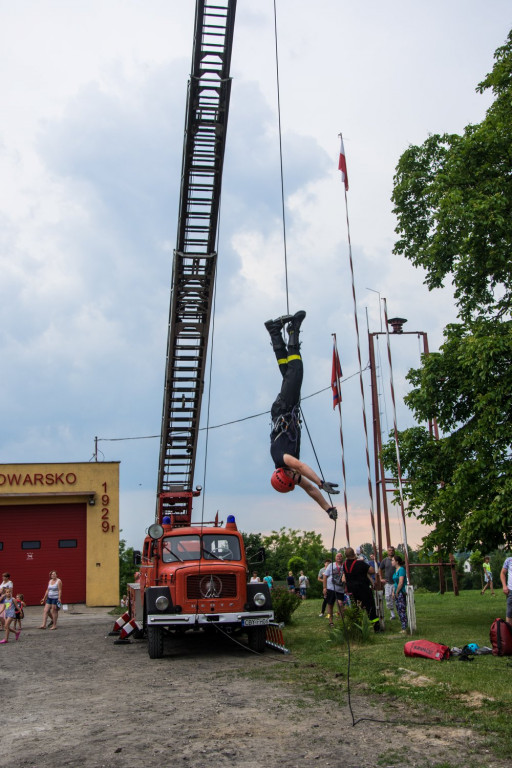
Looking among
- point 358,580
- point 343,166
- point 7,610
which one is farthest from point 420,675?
point 7,610

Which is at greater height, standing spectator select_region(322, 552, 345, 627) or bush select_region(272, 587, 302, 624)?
standing spectator select_region(322, 552, 345, 627)

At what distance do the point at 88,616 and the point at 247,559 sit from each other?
38.9 feet

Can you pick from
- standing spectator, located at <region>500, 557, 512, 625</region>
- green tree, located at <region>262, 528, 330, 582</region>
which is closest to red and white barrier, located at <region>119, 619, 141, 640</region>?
standing spectator, located at <region>500, 557, 512, 625</region>

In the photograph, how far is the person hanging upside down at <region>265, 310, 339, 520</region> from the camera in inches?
316

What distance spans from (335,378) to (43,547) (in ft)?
53.0

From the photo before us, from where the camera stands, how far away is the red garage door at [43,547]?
2673cm

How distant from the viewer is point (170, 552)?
13859mm

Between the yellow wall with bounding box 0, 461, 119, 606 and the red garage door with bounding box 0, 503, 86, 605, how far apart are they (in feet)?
1.32

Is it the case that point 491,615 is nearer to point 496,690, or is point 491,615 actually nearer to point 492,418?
point 492,418

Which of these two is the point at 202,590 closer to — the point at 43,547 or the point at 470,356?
the point at 470,356

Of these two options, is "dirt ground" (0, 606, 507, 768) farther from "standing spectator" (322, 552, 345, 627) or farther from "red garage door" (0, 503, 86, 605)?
"red garage door" (0, 503, 86, 605)

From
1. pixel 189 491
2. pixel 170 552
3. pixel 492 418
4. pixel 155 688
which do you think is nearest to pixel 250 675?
pixel 155 688

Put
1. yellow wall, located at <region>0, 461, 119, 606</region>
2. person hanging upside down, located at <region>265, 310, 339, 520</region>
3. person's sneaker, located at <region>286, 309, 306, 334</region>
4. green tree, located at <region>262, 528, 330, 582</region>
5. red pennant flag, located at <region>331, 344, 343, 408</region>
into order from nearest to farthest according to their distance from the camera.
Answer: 1. person hanging upside down, located at <region>265, 310, 339, 520</region>
2. person's sneaker, located at <region>286, 309, 306, 334</region>
3. red pennant flag, located at <region>331, 344, 343, 408</region>
4. yellow wall, located at <region>0, 461, 119, 606</region>
5. green tree, located at <region>262, 528, 330, 582</region>

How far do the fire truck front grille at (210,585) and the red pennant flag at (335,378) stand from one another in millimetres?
4469
